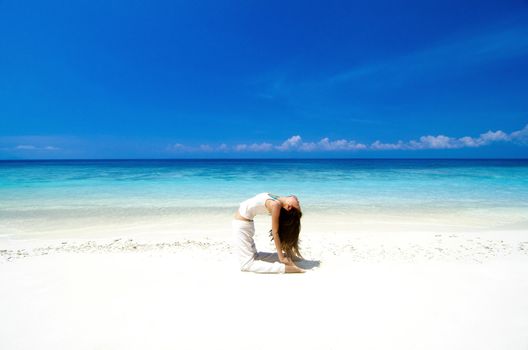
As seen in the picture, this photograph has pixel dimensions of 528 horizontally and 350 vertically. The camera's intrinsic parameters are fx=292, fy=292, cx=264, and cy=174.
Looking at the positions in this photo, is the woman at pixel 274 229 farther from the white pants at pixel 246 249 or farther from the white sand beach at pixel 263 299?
the white sand beach at pixel 263 299

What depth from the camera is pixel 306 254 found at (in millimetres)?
5637

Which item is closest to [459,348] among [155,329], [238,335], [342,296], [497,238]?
[342,296]

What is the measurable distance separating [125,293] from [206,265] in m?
1.41

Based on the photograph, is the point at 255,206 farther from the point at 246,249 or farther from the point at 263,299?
the point at 263,299

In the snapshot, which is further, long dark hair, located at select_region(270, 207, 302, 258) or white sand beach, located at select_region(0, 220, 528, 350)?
long dark hair, located at select_region(270, 207, 302, 258)

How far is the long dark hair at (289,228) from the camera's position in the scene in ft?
14.8

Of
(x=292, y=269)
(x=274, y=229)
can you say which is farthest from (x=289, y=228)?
(x=292, y=269)

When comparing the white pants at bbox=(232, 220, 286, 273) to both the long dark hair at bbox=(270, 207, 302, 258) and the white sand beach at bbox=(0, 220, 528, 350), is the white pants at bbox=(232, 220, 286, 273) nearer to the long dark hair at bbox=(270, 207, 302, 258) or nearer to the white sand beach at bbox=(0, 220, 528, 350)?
the white sand beach at bbox=(0, 220, 528, 350)

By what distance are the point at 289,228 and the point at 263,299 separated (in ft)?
4.10

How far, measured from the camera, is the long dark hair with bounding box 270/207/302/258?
14.8 feet

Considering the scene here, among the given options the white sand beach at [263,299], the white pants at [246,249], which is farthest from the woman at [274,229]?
the white sand beach at [263,299]

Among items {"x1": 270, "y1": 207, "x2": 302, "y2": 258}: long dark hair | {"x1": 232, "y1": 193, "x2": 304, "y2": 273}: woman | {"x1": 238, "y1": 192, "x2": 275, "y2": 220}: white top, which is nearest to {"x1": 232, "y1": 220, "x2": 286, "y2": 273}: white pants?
{"x1": 232, "y1": 193, "x2": 304, "y2": 273}: woman

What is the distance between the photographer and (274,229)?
14.4 feet

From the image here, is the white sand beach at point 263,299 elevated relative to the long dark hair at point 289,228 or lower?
lower
